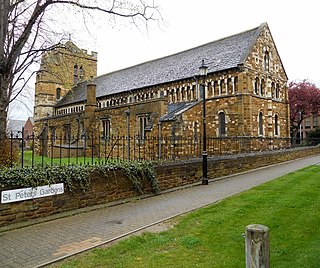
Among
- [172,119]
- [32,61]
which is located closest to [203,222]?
[32,61]

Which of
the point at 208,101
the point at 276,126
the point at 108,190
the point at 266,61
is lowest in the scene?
the point at 108,190

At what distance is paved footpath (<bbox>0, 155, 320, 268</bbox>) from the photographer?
20.1ft

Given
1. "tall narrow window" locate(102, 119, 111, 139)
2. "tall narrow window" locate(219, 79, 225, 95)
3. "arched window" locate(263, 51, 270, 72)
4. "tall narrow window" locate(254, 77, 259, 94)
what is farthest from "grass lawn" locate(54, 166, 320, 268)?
"tall narrow window" locate(102, 119, 111, 139)

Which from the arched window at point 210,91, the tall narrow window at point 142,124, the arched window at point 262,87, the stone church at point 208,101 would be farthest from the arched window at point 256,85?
the tall narrow window at point 142,124

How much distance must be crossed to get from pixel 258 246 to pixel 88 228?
5296mm

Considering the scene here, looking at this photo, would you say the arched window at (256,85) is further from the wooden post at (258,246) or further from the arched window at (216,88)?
the wooden post at (258,246)

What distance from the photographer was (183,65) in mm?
34219

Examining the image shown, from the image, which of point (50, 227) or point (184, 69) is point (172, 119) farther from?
point (50, 227)

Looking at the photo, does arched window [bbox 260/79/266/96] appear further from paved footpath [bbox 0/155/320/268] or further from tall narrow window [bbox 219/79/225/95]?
paved footpath [bbox 0/155/320/268]

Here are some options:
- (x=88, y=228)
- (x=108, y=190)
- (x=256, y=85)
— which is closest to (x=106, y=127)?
(x=256, y=85)

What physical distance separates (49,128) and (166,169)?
1387 inches

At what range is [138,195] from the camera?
38.4 ft

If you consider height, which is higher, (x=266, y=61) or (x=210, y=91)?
(x=266, y=61)

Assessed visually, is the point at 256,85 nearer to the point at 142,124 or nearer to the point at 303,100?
the point at 142,124
